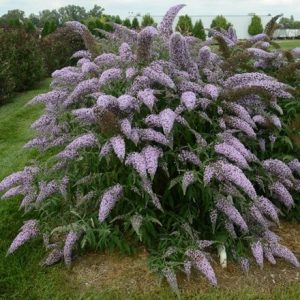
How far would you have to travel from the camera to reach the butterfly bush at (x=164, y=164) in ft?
12.3

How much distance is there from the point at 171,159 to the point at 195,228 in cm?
58

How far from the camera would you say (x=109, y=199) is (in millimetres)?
3688

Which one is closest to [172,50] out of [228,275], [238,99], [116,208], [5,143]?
[238,99]

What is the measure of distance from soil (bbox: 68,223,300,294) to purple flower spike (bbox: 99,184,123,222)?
17.3 inches

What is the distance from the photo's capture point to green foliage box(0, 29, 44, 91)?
11805 millimetres

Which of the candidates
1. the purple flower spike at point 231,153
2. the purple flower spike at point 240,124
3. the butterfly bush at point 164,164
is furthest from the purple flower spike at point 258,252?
the purple flower spike at point 240,124

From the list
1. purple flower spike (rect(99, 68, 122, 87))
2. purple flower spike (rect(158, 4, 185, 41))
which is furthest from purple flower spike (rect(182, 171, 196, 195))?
purple flower spike (rect(158, 4, 185, 41))

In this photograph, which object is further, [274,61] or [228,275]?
[274,61]

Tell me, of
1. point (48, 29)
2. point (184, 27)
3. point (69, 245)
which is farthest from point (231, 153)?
point (48, 29)

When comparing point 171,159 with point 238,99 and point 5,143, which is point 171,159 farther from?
point 5,143

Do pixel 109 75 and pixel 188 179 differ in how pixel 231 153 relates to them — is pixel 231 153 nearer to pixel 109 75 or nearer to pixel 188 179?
pixel 188 179

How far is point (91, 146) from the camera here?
4.00 metres

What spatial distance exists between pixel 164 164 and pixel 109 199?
0.47m

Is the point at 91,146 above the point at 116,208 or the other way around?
above
